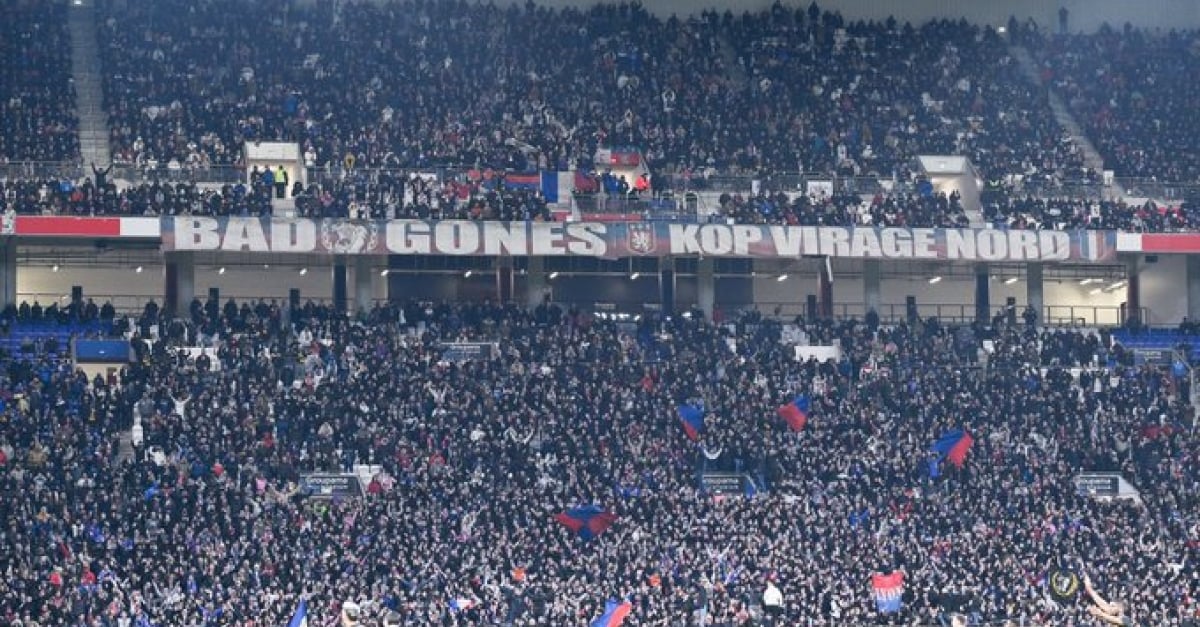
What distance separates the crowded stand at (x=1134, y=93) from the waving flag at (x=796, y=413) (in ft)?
51.5

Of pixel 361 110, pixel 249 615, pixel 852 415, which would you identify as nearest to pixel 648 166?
pixel 361 110

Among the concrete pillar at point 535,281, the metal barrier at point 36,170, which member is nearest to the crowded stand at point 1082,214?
the concrete pillar at point 535,281

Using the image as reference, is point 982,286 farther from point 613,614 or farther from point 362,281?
point 613,614

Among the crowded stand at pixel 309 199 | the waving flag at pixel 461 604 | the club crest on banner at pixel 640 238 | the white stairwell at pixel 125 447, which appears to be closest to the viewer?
the waving flag at pixel 461 604

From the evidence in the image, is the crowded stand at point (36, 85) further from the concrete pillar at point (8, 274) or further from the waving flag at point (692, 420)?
the waving flag at point (692, 420)

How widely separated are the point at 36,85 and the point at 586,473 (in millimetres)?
20676

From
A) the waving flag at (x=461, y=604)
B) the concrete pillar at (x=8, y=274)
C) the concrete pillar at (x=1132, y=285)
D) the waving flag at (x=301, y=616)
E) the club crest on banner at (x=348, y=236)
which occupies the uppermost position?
the club crest on banner at (x=348, y=236)

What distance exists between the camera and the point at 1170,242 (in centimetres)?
6550

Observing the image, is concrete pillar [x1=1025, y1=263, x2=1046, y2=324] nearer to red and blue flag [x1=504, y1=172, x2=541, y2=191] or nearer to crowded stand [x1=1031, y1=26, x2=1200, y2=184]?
crowded stand [x1=1031, y1=26, x2=1200, y2=184]

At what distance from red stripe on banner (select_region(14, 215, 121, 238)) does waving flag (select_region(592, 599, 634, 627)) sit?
1988cm

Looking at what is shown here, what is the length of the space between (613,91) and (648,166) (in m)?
3.34

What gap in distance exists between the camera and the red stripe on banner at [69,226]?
200 ft

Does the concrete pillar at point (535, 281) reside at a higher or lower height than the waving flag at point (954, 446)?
higher

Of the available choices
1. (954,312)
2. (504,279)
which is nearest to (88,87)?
(504,279)
